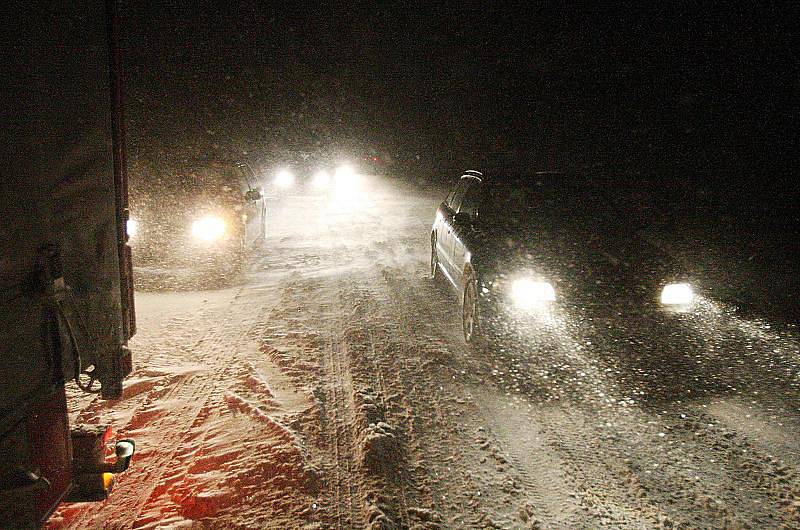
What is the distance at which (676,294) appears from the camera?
5805mm

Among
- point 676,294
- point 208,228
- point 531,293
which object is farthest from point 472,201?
point 208,228

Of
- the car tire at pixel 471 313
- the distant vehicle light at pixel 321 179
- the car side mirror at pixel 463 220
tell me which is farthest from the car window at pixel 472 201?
the distant vehicle light at pixel 321 179

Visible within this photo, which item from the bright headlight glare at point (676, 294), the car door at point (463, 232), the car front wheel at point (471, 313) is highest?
the car door at point (463, 232)

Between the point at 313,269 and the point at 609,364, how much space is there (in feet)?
19.4

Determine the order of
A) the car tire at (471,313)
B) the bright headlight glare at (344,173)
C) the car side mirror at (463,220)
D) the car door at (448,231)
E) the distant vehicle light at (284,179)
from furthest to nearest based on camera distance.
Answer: the bright headlight glare at (344,173), the distant vehicle light at (284,179), the car door at (448,231), the car side mirror at (463,220), the car tire at (471,313)

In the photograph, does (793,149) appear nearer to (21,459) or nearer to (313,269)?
(313,269)

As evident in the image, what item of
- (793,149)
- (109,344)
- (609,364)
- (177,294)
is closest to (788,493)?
(609,364)

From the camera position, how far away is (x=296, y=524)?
11.1 feet

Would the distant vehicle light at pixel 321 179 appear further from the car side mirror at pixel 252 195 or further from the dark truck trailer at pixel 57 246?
the dark truck trailer at pixel 57 246

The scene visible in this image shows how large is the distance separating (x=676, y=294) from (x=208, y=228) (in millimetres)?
7717

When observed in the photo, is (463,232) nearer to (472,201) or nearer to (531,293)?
(472,201)

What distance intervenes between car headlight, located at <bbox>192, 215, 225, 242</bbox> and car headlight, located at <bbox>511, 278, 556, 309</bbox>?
6.32 metres

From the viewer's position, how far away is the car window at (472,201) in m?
7.10

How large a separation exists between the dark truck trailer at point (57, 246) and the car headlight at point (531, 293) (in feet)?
12.1
